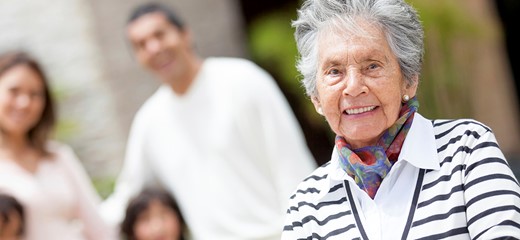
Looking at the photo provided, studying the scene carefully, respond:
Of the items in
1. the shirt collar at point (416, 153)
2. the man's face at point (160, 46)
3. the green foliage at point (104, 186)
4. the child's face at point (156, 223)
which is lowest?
the green foliage at point (104, 186)

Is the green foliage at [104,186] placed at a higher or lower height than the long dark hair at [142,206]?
lower

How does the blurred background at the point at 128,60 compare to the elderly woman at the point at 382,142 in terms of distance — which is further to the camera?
the blurred background at the point at 128,60

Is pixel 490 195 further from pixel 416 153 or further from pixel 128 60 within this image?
pixel 128 60

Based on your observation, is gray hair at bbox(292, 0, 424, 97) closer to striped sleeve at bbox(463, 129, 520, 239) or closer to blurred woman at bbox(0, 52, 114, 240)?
striped sleeve at bbox(463, 129, 520, 239)

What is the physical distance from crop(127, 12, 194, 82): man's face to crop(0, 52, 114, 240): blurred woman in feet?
1.43

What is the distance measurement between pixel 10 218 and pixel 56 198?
0.88ft

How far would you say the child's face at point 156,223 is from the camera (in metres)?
4.79

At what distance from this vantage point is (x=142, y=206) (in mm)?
4773

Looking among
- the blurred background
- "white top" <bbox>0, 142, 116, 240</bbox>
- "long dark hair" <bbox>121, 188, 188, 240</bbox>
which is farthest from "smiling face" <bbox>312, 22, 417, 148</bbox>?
the blurred background

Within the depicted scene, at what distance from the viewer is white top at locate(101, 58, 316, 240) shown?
4.64 meters

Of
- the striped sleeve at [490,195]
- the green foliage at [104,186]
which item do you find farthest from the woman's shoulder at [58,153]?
the striped sleeve at [490,195]

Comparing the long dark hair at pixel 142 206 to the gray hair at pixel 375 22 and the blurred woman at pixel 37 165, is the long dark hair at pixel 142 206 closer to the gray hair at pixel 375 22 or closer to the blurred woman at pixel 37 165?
the blurred woman at pixel 37 165

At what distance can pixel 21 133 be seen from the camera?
4613 mm

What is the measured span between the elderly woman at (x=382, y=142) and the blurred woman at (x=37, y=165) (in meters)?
2.09
